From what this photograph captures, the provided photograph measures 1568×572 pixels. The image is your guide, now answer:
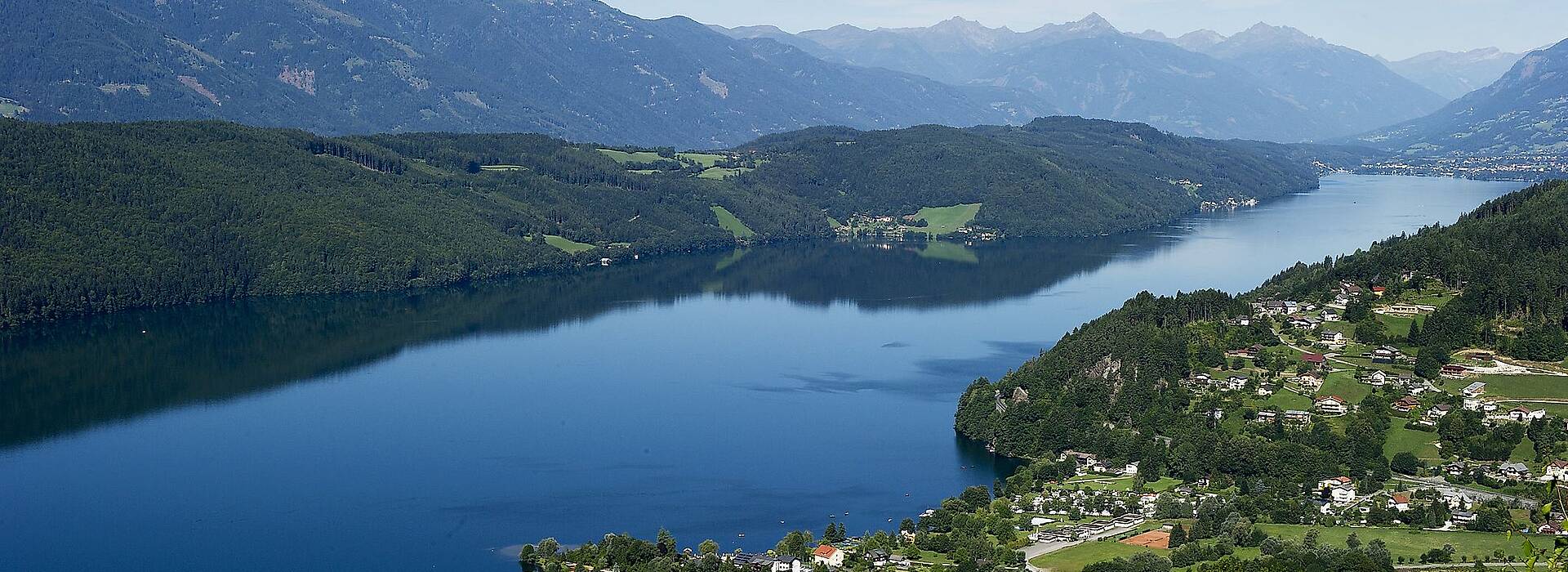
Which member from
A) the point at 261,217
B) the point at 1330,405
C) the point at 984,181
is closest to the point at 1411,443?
the point at 1330,405

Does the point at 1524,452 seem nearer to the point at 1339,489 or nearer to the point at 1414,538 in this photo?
the point at 1339,489

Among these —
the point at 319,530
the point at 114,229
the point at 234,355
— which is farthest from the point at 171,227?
the point at 319,530

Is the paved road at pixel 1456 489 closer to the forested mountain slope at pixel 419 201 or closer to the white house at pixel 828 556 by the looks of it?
the white house at pixel 828 556

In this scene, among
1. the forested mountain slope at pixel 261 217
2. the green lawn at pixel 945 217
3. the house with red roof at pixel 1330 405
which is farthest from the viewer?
the green lawn at pixel 945 217

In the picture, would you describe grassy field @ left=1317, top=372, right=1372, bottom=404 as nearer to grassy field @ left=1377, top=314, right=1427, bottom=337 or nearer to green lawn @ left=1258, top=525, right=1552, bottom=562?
grassy field @ left=1377, top=314, right=1427, bottom=337

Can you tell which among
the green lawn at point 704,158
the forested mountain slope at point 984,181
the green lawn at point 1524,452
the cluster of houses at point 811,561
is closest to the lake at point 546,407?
the cluster of houses at point 811,561

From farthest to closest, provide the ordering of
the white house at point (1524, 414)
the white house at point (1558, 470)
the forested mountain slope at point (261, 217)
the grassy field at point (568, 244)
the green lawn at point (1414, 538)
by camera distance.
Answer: the grassy field at point (568, 244) → the forested mountain slope at point (261, 217) → the white house at point (1524, 414) → the white house at point (1558, 470) → the green lawn at point (1414, 538)
